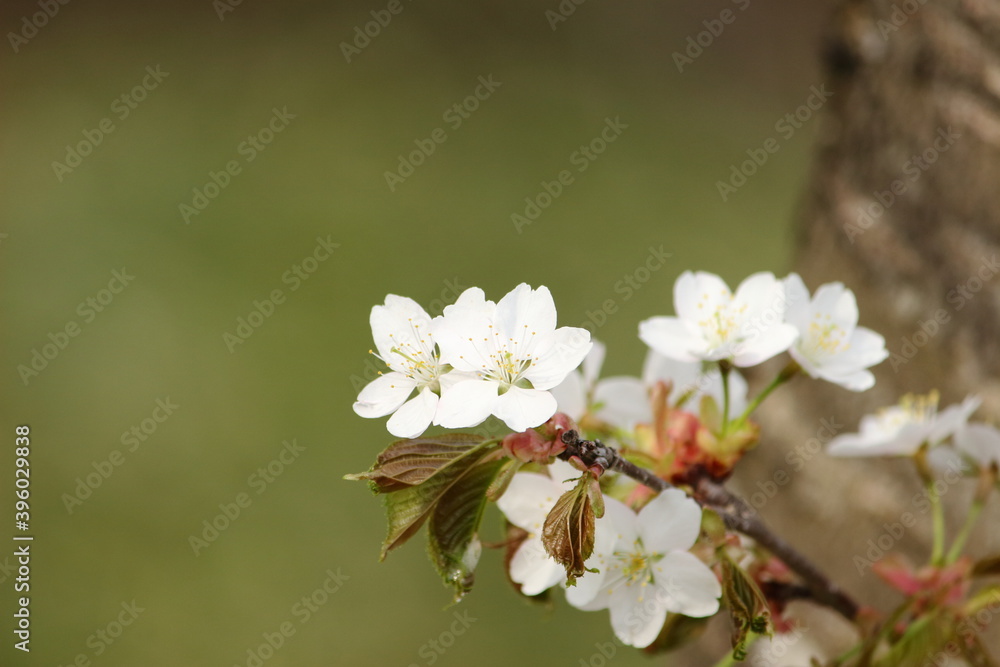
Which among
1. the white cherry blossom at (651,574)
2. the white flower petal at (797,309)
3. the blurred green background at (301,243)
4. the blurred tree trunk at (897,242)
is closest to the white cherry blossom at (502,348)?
the white cherry blossom at (651,574)

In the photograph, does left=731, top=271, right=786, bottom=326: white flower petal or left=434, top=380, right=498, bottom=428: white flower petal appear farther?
left=731, top=271, right=786, bottom=326: white flower petal

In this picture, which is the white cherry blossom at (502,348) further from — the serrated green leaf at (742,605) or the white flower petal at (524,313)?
the serrated green leaf at (742,605)

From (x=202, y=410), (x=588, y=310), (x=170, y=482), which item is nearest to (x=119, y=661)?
(x=170, y=482)

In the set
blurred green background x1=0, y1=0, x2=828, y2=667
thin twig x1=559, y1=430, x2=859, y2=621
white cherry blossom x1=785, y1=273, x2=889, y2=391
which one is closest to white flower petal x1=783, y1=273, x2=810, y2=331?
white cherry blossom x1=785, y1=273, x2=889, y2=391

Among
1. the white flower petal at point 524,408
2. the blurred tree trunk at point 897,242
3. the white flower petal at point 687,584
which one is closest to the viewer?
the white flower petal at point 524,408

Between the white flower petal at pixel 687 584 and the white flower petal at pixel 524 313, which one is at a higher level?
the white flower petal at pixel 524 313

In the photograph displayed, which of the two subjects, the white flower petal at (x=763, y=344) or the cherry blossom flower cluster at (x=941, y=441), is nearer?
the white flower petal at (x=763, y=344)

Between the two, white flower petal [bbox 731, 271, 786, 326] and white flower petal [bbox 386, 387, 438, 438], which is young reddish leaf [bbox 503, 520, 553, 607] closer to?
white flower petal [bbox 386, 387, 438, 438]
